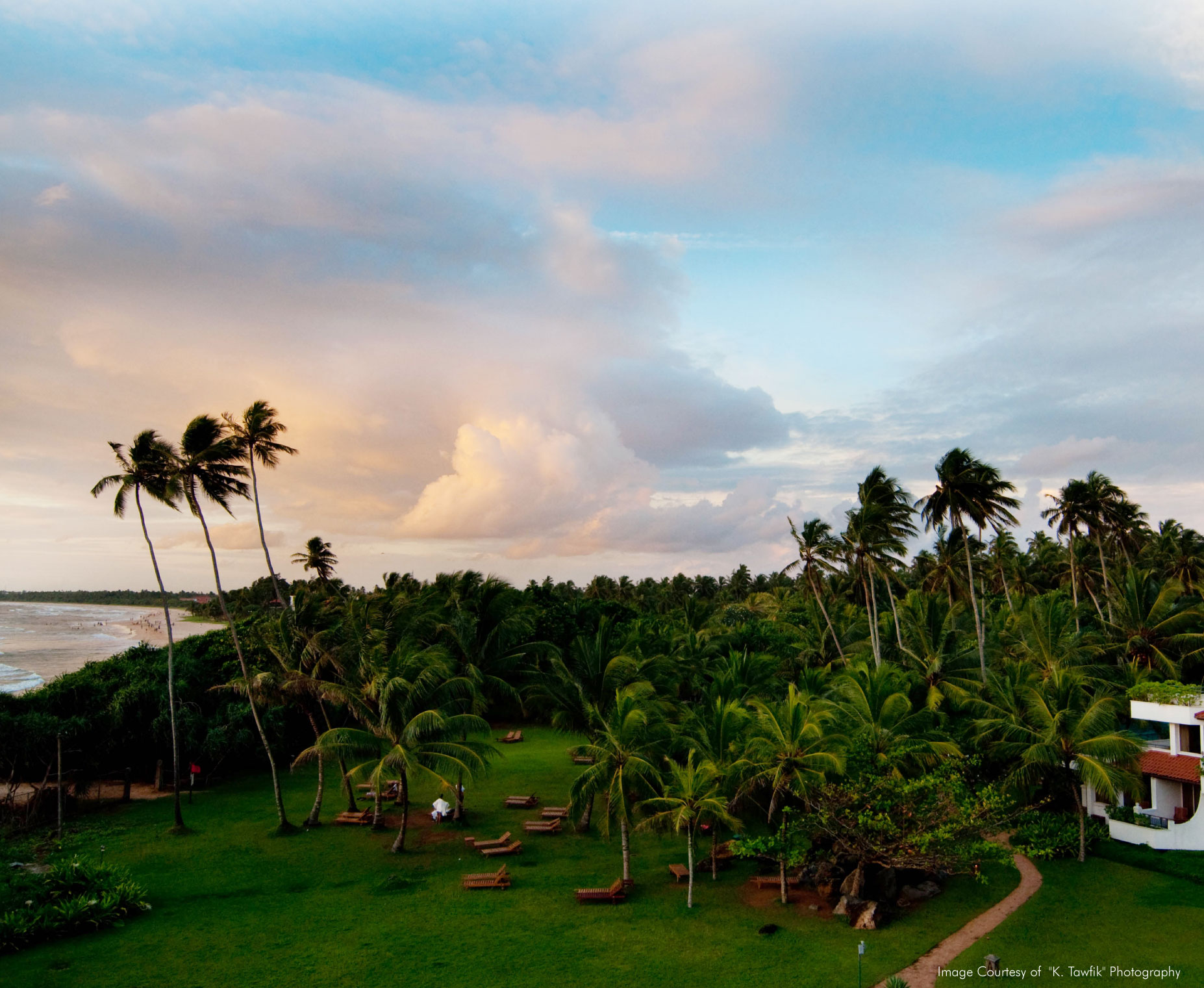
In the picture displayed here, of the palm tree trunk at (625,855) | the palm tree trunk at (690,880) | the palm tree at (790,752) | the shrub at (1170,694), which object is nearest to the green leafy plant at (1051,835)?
the shrub at (1170,694)

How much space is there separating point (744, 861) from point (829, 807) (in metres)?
4.67

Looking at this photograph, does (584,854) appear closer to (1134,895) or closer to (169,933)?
(169,933)

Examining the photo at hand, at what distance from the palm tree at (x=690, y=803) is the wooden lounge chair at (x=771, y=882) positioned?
1.73m

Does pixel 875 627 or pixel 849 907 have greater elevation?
pixel 875 627

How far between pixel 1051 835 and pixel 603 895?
1317cm

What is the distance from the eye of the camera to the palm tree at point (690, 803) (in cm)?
1794

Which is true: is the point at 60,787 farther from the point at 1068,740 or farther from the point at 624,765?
the point at 1068,740

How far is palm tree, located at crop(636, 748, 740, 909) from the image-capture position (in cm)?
1794

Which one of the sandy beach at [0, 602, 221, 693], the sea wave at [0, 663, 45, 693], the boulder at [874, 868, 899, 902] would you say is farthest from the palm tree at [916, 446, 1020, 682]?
the sea wave at [0, 663, 45, 693]

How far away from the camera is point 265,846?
72.0ft

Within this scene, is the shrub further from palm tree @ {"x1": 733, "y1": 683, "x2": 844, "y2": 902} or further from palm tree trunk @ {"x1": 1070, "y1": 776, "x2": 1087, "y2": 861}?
palm tree @ {"x1": 733, "y1": 683, "x2": 844, "y2": 902}

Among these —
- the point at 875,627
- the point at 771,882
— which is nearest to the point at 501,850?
the point at 771,882

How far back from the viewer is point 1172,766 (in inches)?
846

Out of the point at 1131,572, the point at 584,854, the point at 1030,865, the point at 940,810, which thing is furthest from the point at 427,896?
the point at 1131,572
